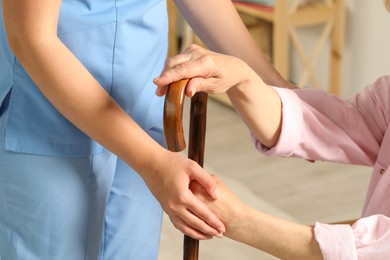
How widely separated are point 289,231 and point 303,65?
2.70 metres

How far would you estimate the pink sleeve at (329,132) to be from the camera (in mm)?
1637

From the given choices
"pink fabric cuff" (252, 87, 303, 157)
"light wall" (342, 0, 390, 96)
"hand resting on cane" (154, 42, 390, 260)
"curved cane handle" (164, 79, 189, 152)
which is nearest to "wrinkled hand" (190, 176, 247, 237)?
"hand resting on cane" (154, 42, 390, 260)

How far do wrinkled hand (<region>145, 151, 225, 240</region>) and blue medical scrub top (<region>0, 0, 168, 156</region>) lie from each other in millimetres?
258

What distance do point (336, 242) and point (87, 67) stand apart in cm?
53

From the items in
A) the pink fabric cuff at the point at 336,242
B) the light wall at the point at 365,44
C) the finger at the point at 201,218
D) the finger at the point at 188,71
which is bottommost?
the pink fabric cuff at the point at 336,242

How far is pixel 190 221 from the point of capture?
52.8 inches

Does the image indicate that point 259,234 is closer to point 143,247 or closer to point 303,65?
point 143,247

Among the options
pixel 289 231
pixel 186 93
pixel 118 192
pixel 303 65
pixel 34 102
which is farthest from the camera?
pixel 303 65

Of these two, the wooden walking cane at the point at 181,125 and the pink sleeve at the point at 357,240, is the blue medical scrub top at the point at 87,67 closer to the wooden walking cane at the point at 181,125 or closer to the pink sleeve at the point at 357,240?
the wooden walking cane at the point at 181,125

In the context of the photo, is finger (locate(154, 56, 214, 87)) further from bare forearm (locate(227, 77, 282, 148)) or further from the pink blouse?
the pink blouse

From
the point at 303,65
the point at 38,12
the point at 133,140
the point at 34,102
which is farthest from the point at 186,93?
the point at 303,65

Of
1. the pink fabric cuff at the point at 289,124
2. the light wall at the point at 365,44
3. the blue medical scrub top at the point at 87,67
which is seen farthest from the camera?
the light wall at the point at 365,44

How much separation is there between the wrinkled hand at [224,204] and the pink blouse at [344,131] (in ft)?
0.86

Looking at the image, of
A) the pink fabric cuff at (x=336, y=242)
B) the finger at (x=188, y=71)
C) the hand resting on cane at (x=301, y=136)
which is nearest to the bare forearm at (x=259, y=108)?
the hand resting on cane at (x=301, y=136)
